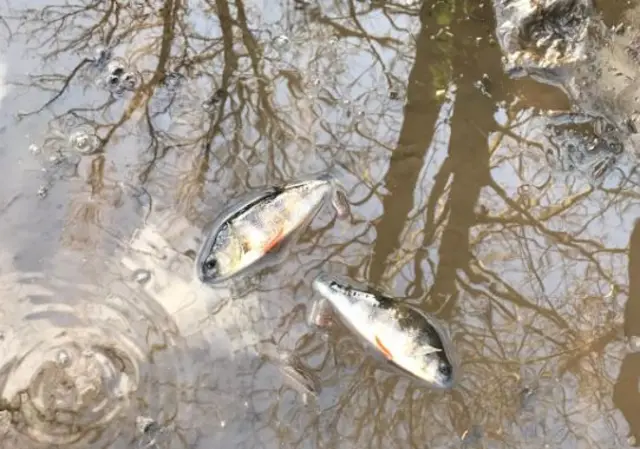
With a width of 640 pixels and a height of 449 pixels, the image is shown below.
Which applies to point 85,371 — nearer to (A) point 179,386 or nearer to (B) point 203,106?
(A) point 179,386

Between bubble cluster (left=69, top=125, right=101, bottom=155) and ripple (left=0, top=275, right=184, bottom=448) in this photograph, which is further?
bubble cluster (left=69, top=125, right=101, bottom=155)

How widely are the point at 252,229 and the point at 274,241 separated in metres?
0.12

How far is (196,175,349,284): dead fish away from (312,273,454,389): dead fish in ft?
Result: 1.02

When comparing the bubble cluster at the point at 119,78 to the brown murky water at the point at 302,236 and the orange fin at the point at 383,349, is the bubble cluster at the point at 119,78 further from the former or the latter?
the orange fin at the point at 383,349

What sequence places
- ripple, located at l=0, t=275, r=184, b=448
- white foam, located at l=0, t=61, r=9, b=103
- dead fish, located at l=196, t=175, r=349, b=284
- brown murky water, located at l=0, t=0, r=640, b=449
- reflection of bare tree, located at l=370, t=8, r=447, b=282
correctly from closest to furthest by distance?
ripple, located at l=0, t=275, r=184, b=448, brown murky water, located at l=0, t=0, r=640, b=449, dead fish, located at l=196, t=175, r=349, b=284, reflection of bare tree, located at l=370, t=8, r=447, b=282, white foam, located at l=0, t=61, r=9, b=103

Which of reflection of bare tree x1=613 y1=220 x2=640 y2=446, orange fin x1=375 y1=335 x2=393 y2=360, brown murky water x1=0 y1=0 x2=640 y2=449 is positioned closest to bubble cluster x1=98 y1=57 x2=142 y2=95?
brown murky water x1=0 y1=0 x2=640 y2=449

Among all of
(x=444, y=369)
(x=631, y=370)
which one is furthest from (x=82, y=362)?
(x=631, y=370)

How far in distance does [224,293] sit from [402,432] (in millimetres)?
1025

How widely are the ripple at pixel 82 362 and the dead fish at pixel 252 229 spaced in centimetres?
34

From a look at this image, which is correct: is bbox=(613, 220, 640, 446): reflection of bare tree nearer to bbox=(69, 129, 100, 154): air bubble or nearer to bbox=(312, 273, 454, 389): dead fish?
bbox=(312, 273, 454, 389): dead fish

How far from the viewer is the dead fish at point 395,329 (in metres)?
3.30

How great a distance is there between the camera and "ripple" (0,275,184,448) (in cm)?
317

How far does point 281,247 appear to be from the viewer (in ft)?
11.5

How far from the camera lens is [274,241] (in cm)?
345
